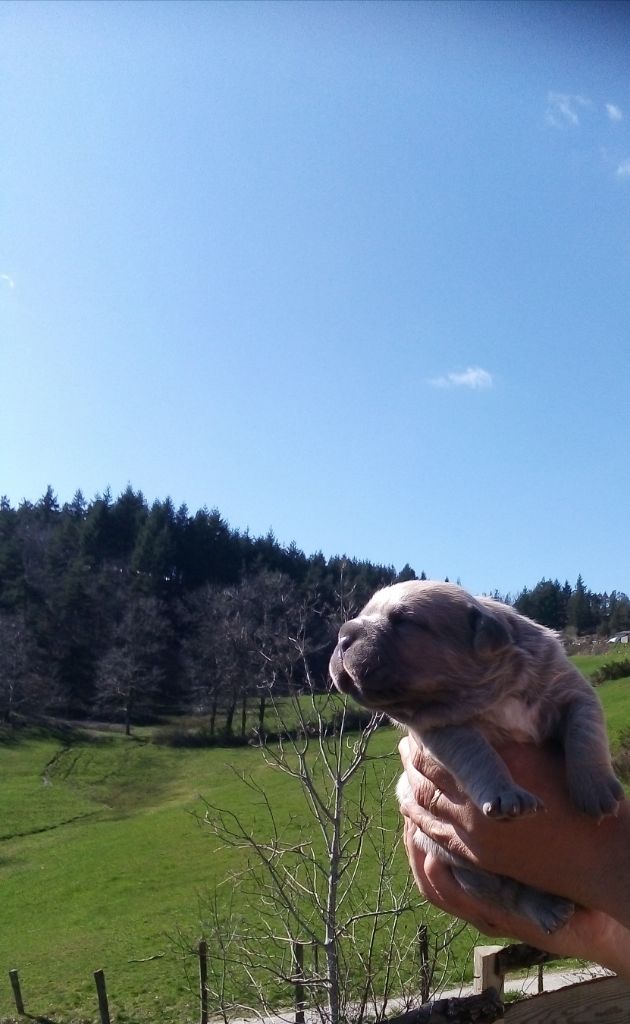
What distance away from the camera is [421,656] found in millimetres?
3240

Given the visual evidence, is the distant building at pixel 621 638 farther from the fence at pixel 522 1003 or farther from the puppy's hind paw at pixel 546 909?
the puppy's hind paw at pixel 546 909

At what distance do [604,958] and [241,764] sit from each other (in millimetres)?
48060

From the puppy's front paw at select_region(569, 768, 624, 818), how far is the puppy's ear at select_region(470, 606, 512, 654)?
0.56 metres

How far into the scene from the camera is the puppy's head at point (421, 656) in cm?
319

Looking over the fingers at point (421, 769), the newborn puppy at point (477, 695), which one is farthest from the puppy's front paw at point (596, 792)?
the fingers at point (421, 769)

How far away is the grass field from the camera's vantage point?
19266mm

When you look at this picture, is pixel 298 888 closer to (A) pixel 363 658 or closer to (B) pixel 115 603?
(A) pixel 363 658

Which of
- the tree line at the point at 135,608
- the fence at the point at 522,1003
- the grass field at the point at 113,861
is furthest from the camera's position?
the tree line at the point at 135,608

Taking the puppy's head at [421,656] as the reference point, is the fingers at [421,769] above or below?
below

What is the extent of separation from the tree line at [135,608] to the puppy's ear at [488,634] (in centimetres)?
4758

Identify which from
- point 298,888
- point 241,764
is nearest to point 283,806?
point 241,764

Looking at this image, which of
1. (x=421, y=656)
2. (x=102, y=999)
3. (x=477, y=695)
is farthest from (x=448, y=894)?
(x=102, y=999)

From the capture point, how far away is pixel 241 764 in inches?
1918

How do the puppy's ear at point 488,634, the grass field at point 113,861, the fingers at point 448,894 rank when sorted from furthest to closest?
1. the grass field at point 113,861
2. the puppy's ear at point 488,634
3. the fingers at point 448,894
